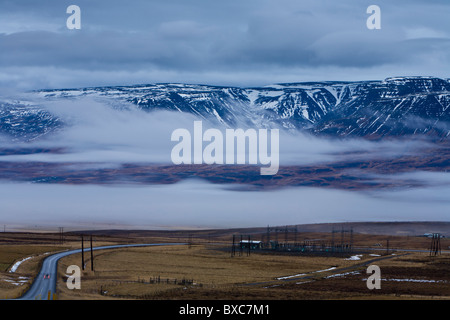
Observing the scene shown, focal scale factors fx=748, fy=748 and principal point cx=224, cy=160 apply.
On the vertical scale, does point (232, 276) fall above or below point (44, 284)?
below

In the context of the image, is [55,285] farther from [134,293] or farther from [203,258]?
[203,258]

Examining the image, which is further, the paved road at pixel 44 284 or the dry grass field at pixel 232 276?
the dry grass field at pixel 232 276

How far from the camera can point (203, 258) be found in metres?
180

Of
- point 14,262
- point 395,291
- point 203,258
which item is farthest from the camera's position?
point 203,258

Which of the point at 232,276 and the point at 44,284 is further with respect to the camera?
the point at 232,276

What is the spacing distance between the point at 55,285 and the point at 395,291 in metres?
47.9

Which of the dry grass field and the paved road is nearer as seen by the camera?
the paved road
